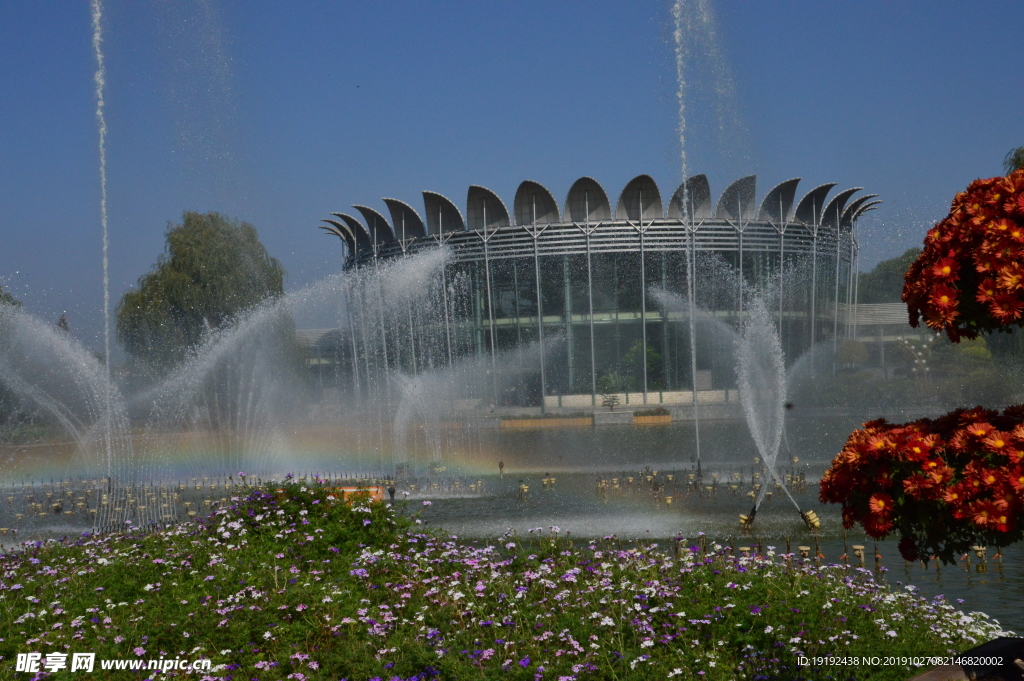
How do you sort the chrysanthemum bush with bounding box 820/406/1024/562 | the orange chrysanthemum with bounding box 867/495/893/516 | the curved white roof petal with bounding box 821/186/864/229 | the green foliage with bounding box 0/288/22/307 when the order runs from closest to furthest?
the chrysanthemum bush with bounding box 820/406/1024/562
the orange chrysanthemum with bounding box 867/495/893/516
the green foliage with bounding box 0/288/22/307
the curved white roof petal with bounding box 821/186/864/229

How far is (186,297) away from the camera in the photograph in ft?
168

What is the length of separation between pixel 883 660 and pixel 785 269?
47.5 meters

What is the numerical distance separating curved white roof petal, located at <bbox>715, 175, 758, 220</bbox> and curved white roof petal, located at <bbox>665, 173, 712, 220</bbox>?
2.54ft

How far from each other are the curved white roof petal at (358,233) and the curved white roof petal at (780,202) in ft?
72.9

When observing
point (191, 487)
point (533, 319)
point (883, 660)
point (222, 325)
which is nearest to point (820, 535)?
point (883, 660)

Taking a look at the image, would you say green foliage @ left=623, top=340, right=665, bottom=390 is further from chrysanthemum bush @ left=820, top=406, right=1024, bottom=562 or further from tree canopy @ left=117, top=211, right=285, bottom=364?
chrysanthemum bush @ left=820, top=406, right=1024, bottom=562

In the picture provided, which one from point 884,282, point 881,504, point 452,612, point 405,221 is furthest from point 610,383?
point 881,504

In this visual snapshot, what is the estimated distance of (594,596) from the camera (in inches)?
328

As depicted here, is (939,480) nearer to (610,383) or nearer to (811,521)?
(811,521)

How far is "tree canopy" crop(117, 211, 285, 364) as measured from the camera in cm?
5069

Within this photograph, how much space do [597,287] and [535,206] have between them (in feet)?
18.0

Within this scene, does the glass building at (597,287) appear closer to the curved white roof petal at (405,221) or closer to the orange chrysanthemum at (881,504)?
the curved white roof petal at (405,221)

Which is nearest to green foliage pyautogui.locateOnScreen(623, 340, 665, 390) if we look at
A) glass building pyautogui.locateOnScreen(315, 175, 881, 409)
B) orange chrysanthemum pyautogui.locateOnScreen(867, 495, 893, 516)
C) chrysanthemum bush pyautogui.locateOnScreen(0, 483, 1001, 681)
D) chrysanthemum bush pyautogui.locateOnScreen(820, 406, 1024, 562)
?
glass building pyautogui.locateOnScreen(315, 175, 881, 409)

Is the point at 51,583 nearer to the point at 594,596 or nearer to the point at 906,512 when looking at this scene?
the point at 594,596
